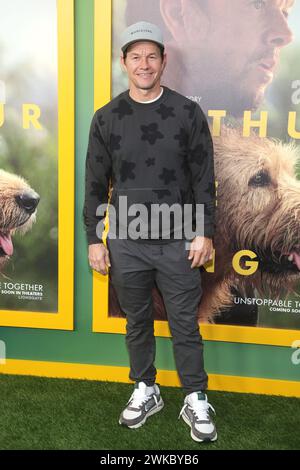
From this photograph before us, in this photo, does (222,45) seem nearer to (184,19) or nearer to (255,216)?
(184,19)

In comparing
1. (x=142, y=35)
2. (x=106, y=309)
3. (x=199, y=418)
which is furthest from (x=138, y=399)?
(x=142, y=35)

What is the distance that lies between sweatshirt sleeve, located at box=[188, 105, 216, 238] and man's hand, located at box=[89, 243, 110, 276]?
0.37 meters

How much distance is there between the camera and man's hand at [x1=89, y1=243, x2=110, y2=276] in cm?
186

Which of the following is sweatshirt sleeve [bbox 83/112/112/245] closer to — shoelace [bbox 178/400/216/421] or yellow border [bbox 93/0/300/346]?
yellow border [bbox 93/0/300/346]

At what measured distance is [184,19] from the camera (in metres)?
1.96

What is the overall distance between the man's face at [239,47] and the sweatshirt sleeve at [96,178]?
504 mm

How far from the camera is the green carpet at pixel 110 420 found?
5.75 feet

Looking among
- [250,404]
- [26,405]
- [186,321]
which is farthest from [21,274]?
[250,404]

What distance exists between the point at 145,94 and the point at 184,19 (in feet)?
1.49

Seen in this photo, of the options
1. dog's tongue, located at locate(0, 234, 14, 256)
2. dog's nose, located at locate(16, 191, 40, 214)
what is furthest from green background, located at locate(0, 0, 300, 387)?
dog's tongue, located at locate(0, 234, 14, 256)

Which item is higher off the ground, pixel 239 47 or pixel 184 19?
pixel 184 19

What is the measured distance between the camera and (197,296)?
1.82 meters

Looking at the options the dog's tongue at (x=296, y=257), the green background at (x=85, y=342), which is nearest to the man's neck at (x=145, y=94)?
the green background at (x=85, y=342)

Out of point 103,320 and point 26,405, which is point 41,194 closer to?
point 103,320
